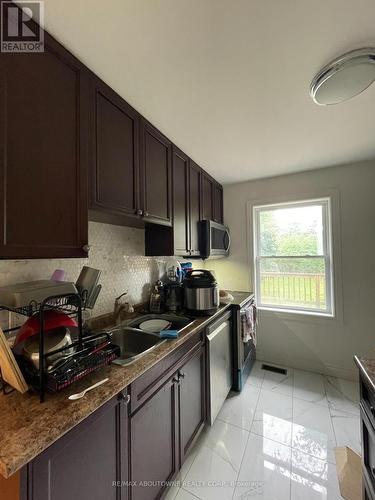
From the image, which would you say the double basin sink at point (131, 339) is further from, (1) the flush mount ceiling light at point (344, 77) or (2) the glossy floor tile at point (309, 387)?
(1) the flush mount ceiling light at point (344, 77)

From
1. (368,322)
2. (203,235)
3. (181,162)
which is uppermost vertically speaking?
(181,162)

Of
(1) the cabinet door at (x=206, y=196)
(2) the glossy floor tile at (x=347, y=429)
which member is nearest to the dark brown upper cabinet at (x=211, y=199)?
(1) the cabinet door at (x=206, y=196)

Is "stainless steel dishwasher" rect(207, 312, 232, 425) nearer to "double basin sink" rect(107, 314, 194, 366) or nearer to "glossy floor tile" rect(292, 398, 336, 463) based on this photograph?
"double basin sink" rect(107, 314, 194, 366)

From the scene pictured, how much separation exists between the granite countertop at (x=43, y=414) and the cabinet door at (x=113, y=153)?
0.80 metres

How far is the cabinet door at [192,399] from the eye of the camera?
1329 millimetres

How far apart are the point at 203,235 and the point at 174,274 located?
1.67 feet

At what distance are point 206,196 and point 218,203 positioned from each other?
1.36 feet

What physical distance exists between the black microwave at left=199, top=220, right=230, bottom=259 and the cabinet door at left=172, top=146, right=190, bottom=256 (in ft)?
0.93

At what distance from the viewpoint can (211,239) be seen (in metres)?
2.32

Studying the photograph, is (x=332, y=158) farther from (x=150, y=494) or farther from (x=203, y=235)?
(x=150, y=494)

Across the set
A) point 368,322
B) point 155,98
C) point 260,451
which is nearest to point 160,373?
point 260,451

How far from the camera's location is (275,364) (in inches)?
104

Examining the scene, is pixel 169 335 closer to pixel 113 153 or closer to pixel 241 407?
pixel 113 153

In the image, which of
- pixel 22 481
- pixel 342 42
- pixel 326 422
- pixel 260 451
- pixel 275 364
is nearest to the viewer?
pixel 22 481
